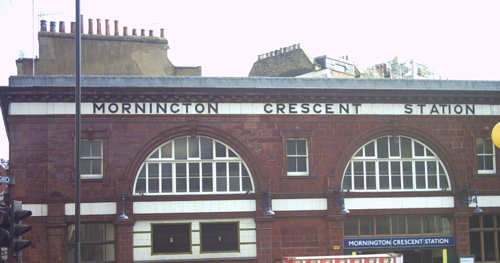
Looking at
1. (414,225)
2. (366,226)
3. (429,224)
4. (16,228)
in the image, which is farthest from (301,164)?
(16,228)

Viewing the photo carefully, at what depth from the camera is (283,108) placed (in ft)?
85.6

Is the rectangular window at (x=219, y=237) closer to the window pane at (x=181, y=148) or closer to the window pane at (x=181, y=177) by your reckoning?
the window pane at (x=181, y=177)

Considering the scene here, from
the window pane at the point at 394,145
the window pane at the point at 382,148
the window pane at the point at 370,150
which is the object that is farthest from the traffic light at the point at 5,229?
the window pane at the point at 394,145

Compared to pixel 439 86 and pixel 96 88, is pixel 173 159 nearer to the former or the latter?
pixel 96 88

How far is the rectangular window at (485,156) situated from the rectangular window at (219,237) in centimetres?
1015

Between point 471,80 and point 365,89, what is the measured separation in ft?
16.6

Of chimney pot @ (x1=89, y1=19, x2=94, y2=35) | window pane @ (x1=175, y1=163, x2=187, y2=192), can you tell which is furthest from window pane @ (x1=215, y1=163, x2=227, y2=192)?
chimney pot @ (x1=89, y1=19, x2=94, y2=35)

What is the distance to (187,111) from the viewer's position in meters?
25.5

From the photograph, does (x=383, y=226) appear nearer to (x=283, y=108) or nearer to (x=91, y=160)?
(x=283, y=108)

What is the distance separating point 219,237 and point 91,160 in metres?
5.48

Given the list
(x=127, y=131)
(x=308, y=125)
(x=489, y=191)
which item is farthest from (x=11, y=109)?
(x=489, y=191)

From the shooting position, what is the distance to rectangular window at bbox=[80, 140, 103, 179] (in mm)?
24891

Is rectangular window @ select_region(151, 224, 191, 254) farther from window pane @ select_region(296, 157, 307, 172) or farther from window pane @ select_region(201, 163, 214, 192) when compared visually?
window pane @ select_region(296, 157, 307, 172)

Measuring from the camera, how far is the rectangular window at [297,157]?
26094mm
